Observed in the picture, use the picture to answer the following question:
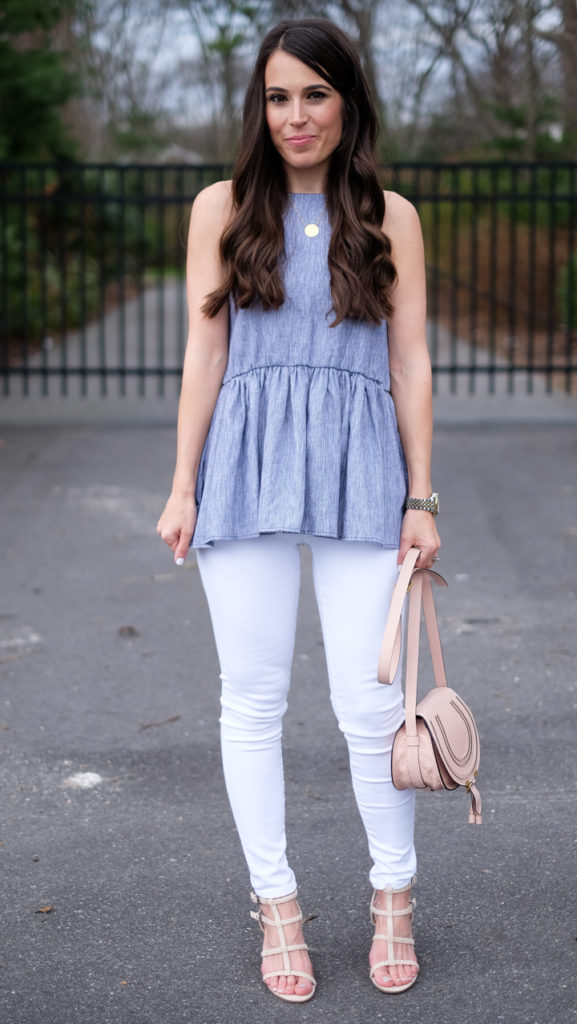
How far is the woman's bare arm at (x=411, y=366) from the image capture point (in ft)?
8.43

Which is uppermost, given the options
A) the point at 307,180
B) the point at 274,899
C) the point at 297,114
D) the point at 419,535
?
the point at 297,114

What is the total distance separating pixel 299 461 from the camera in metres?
2.47

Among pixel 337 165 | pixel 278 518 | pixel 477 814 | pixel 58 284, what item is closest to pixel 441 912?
pixel 477 814

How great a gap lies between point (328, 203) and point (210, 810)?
1.79 metres

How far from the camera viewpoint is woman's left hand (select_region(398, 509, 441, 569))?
2.57m

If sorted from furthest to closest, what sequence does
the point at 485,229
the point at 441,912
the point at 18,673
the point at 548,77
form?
the point at 485,229 → the point at 548,77 → the point at 18,673 → the point at 441,912

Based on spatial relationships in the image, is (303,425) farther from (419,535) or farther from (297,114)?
(297,114)

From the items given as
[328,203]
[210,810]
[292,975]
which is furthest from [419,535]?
[210,810]

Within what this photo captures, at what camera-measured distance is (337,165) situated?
2.57 m

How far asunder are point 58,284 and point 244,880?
13.8 meters

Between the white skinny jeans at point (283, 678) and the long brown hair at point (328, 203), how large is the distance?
0.49 m

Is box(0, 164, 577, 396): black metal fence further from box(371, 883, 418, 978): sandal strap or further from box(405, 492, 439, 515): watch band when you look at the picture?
box(371, 883, 418, 978): sandal strap

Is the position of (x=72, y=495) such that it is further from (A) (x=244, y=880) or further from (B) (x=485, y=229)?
(B) (x=485, y=229)

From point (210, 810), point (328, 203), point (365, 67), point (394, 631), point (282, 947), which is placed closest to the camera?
point (394, 631)
